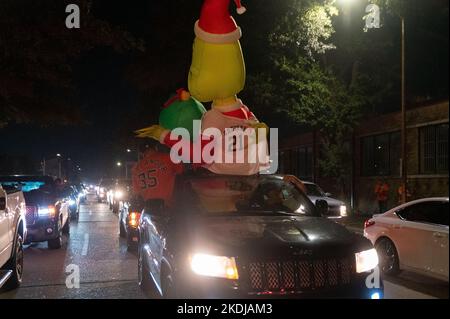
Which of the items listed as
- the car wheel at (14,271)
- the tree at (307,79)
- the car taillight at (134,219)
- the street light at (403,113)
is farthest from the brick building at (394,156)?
the car wheel at (14,271)

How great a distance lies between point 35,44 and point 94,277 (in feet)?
27.9

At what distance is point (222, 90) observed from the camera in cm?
884

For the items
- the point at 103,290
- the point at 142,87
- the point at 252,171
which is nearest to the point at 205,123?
the point at 252,171

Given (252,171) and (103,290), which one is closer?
(103,290)

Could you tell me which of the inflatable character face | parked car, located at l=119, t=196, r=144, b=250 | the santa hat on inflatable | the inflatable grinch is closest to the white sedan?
→ the inflatable grinch

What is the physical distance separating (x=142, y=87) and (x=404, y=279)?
873 inches

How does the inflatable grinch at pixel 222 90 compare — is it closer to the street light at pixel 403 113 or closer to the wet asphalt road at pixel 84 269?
the wet asphalt road at pixel 84 269

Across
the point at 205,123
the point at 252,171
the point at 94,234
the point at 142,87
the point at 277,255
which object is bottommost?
the point at 94,234

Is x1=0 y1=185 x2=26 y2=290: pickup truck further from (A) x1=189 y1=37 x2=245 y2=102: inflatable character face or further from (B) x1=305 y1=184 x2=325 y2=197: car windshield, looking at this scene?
(B) x1=305 y1=184 x2=325 y2=197: car windshield

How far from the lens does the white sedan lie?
8242 mm

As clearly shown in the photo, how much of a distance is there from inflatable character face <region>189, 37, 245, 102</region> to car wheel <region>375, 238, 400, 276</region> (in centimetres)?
366

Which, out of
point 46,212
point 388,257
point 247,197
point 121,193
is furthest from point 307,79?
point 247,197
